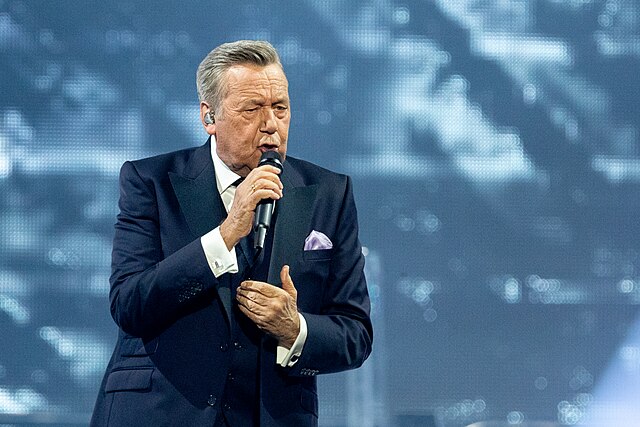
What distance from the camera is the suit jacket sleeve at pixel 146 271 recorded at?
174 cm

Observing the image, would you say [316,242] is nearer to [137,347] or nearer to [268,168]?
[268,168]

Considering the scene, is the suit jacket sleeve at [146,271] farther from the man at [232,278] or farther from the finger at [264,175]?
the finger at [264,175]

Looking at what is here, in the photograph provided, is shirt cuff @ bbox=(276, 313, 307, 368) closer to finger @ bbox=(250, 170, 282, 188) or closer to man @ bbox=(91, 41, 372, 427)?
man @ bbox=(91, 41, 372, 427)

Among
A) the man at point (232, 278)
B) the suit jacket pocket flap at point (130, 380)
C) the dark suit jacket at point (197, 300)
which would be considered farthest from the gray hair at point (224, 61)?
the suit jacket pocket flap at point (130, 380)

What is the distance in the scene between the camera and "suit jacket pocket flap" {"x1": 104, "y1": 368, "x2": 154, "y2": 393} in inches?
70.4

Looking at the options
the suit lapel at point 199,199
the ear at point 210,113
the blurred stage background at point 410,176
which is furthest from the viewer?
the blurred stage background at point 410,176

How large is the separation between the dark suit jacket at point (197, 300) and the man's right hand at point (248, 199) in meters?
0.06

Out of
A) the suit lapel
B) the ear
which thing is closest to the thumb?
the suit lapel

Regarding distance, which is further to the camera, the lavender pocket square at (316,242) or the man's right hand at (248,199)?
the lavender pocket square at (316,242)

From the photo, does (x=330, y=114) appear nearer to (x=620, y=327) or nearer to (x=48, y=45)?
(x=48, y=45)

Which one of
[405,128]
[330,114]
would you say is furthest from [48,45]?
[405,128]

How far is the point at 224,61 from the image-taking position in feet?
6.36

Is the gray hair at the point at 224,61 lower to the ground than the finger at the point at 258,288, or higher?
higher

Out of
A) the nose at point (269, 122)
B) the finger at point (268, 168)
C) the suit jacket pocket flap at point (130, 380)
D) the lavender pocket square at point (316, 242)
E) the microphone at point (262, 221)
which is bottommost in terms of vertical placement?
the suit jacket pocket flap at point (130, 380)
